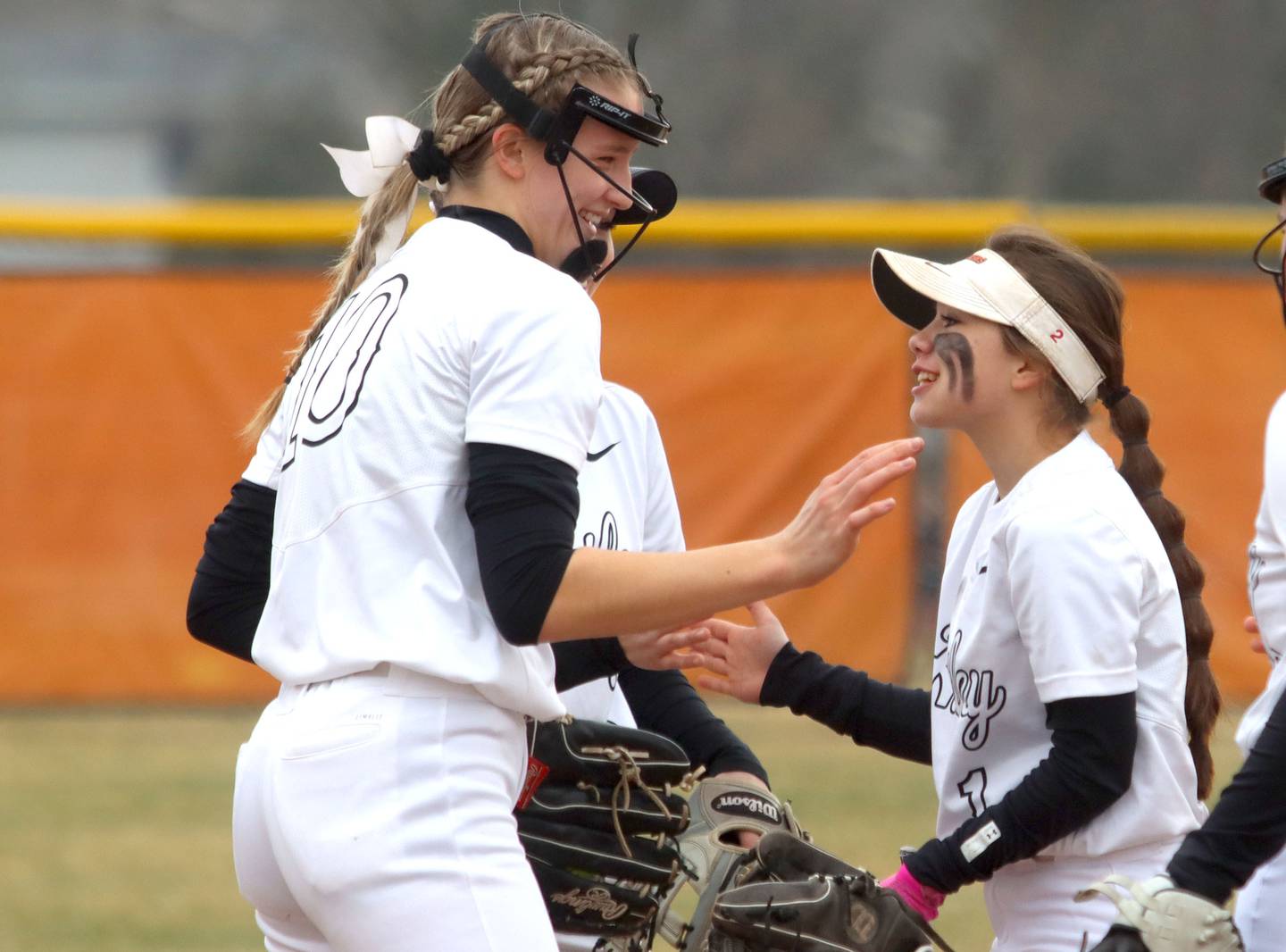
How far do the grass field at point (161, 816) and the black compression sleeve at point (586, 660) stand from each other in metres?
2.43

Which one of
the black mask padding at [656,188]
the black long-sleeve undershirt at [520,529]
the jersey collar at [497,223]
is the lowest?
the black long-sleeve undershirt at [520,529]

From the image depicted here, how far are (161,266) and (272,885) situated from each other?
7646 millimetres

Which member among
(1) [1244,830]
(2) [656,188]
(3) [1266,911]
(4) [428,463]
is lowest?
(3) [1266,911]

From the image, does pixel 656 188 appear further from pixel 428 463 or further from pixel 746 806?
pixel 746 806

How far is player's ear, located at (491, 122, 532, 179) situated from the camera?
2432 mm

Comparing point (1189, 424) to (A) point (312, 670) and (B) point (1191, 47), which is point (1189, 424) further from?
(B) point (1191, 47)

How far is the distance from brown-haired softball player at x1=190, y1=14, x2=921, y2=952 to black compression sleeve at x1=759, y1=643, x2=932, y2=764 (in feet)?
2.93

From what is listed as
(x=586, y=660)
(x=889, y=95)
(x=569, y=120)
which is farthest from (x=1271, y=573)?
(x=889, y=95)

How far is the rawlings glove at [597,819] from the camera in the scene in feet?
8.64

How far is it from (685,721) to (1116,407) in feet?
3.06

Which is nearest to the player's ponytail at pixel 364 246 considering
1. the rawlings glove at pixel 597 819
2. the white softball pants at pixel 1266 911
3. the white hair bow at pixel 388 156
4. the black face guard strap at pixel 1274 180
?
the white hair bow at pixel 388 156

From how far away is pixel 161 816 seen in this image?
21.5 ft

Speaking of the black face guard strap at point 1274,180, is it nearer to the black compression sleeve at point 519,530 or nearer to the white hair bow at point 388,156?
the white hair bow at point 388,156

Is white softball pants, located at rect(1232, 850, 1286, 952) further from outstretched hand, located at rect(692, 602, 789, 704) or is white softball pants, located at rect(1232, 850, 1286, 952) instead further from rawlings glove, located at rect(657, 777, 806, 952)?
outstretched hand, located at rect(692, 602, 789, 704)
